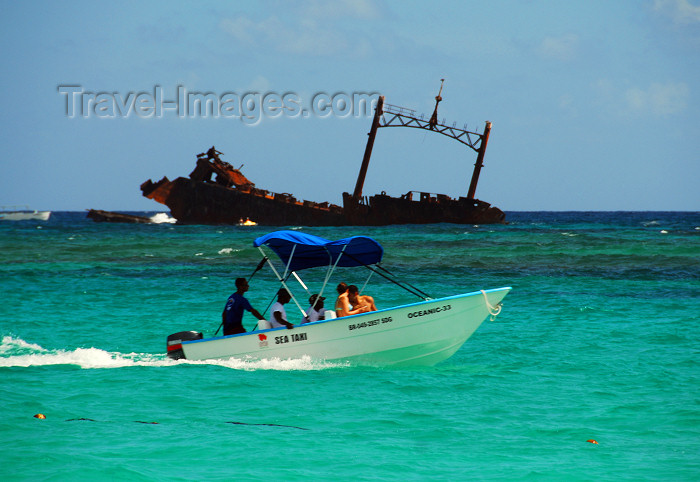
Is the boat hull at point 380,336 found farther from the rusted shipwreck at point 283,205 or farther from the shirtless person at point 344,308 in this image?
the rusted shipwreck at point 283,205

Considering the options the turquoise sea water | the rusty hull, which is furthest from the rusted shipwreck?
the turquoise sea water

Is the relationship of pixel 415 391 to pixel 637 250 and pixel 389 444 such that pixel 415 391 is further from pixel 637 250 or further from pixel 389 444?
pixel 637 250

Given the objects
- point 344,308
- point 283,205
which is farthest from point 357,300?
point 283,205

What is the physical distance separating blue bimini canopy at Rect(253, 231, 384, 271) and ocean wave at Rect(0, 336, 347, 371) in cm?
185

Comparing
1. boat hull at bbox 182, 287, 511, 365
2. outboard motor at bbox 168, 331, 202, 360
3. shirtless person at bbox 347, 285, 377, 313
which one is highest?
shirtless person at bbox 347, 285, 377, 313

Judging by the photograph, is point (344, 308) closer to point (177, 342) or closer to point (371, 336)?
point (371, 336)

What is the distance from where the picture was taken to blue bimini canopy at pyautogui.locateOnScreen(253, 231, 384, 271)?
11812mm

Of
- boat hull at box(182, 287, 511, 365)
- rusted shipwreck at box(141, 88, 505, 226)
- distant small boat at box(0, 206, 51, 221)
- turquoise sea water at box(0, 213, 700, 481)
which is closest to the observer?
turquoise sea water at box(0, 213, 700, 481)

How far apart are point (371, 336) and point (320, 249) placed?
2152 mm

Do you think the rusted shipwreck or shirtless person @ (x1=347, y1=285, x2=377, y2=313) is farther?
the rusted shipwreck

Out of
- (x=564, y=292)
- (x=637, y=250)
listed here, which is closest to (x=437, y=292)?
(x=564, y=292)

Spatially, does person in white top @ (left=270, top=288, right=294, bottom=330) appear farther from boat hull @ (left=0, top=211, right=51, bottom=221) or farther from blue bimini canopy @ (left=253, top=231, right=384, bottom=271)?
boat hull @ (left=0, top=211, right=51, bottom=221)

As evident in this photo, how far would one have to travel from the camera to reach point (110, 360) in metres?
12.4

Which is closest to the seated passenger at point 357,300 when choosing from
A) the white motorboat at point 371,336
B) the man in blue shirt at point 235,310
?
the white motorboat at point 371,336
